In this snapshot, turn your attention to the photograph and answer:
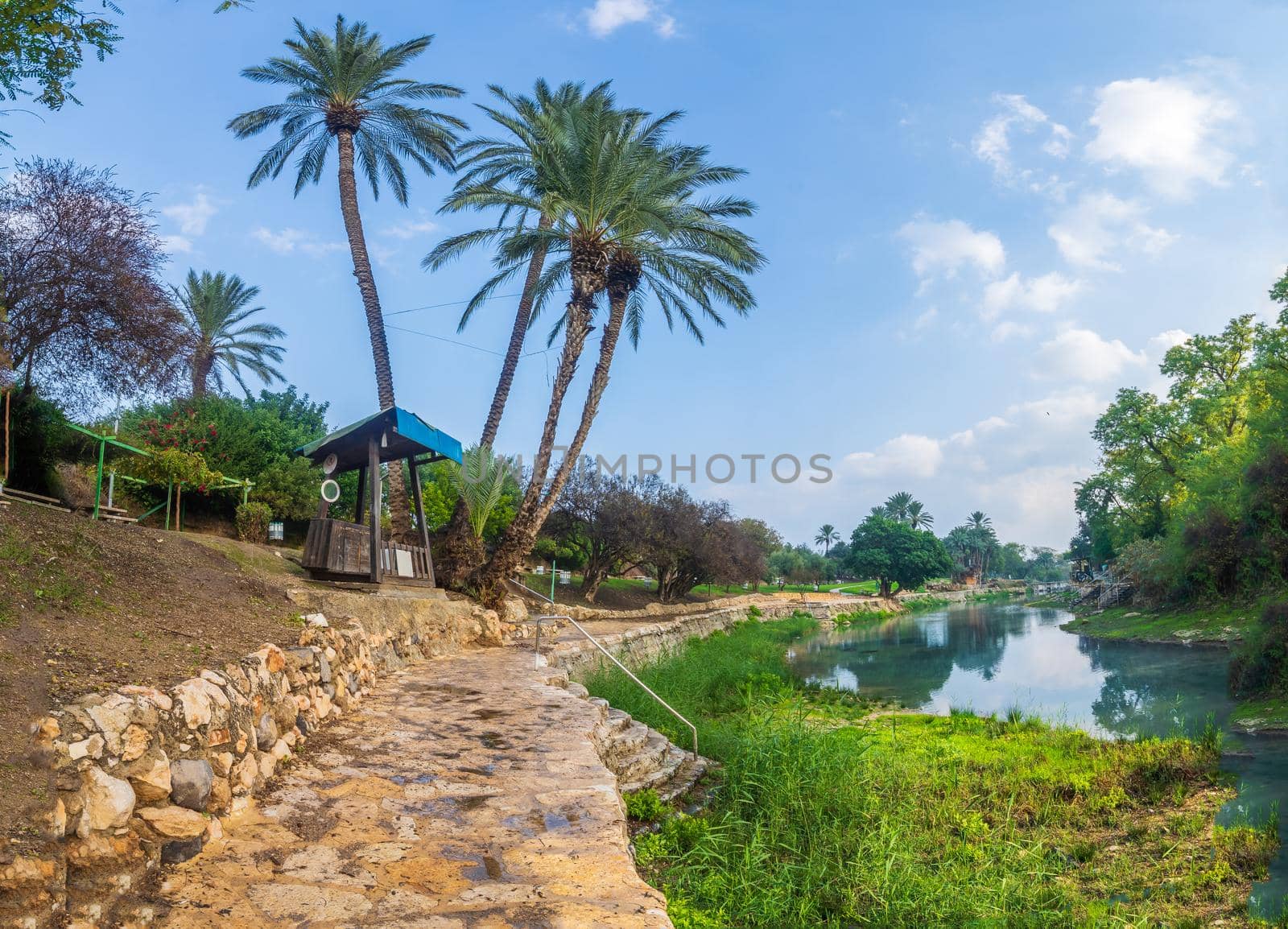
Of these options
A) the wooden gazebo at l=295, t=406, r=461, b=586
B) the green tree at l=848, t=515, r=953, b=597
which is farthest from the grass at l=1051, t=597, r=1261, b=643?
the green tree at l=848, t=515, r=953, b=597

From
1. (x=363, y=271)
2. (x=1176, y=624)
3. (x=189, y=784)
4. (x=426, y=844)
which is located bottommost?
(x=1176, y=624)

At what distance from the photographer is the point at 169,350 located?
11.3m

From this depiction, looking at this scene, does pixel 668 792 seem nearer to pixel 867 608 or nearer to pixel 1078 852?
pixel 1078 852

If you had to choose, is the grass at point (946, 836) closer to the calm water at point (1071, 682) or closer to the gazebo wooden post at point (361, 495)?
the calm water at point (1071, 682)

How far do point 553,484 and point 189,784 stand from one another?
13.6m

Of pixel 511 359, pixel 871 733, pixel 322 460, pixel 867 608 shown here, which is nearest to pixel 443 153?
pixel 511 359

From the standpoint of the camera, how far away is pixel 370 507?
12078 millimetres

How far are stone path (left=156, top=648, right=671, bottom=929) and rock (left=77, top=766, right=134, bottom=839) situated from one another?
1.12ft

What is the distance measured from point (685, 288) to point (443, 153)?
7608 mm

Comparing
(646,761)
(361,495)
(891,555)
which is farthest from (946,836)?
(891,555)

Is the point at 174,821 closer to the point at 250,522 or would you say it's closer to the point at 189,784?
the point at 189,784

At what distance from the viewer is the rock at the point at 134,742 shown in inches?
135

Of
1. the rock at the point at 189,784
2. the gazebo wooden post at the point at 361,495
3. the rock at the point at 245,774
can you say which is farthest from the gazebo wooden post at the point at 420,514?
the rock at the point at 189,784

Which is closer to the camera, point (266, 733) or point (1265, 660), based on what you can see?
point (266, 733)
